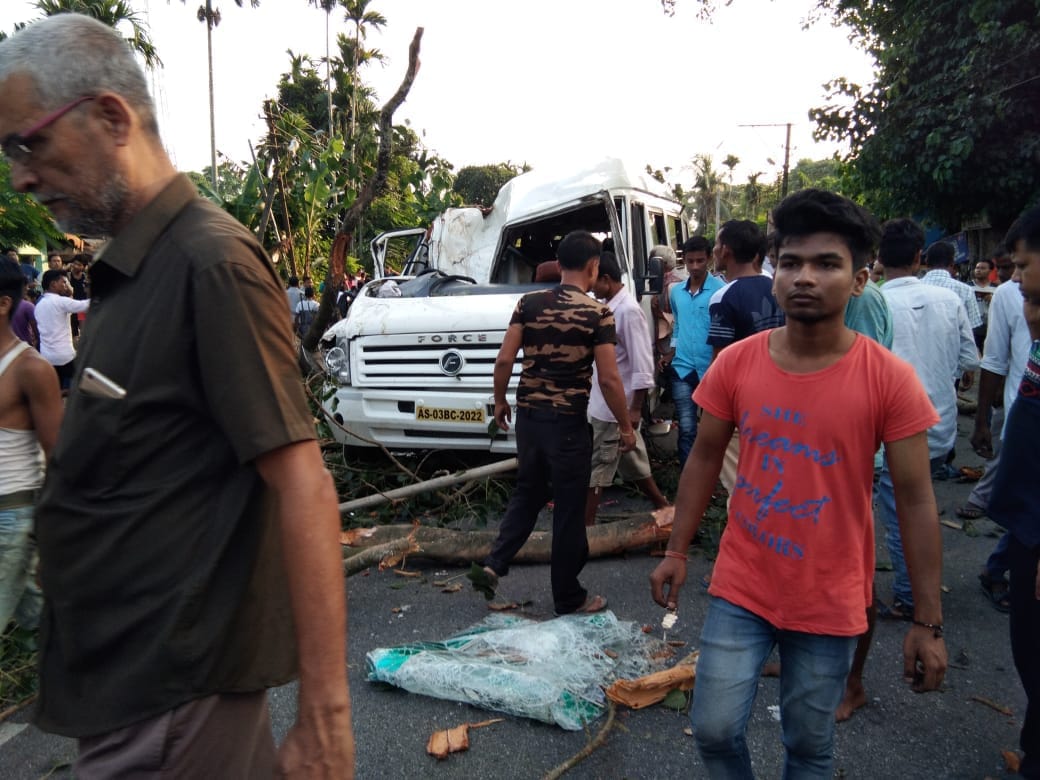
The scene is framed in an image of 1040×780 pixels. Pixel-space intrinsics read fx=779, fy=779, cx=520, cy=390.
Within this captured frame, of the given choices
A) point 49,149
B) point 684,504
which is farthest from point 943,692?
point 49,149

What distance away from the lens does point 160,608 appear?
1.31 metres

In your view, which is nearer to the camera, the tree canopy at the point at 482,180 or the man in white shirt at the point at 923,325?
the man in white shirt at the point at 923,325

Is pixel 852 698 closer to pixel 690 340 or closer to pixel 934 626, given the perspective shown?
pixel 934 626

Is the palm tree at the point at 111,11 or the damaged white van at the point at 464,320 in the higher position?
the palm tree at the point at 111,11

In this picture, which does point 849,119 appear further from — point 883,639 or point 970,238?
point 883,639

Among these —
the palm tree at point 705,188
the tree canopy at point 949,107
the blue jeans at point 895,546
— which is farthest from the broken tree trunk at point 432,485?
the palm tree at point 705,188

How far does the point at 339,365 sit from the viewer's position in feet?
21.5

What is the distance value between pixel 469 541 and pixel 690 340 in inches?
92.7

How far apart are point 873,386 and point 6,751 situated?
3.49 m

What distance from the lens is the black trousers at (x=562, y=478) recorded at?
4184mm

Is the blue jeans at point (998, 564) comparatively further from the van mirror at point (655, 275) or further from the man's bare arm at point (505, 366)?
the van mirror at point (655, 275)

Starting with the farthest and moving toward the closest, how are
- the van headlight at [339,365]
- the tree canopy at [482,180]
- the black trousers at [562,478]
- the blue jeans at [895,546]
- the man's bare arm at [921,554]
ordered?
the tree canopy at [482,180] → the van headlight at [339,365] → the black trousers at [562,478] → the blue jeans at [895,546] → the man's bare arm at [921,554]

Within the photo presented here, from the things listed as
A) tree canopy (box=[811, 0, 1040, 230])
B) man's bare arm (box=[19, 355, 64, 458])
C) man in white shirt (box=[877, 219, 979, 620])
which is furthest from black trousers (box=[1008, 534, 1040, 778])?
tree canopy (box=[811, 0, 1040, 230])

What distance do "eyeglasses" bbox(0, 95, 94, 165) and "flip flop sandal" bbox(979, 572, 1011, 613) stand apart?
4.78 meters
